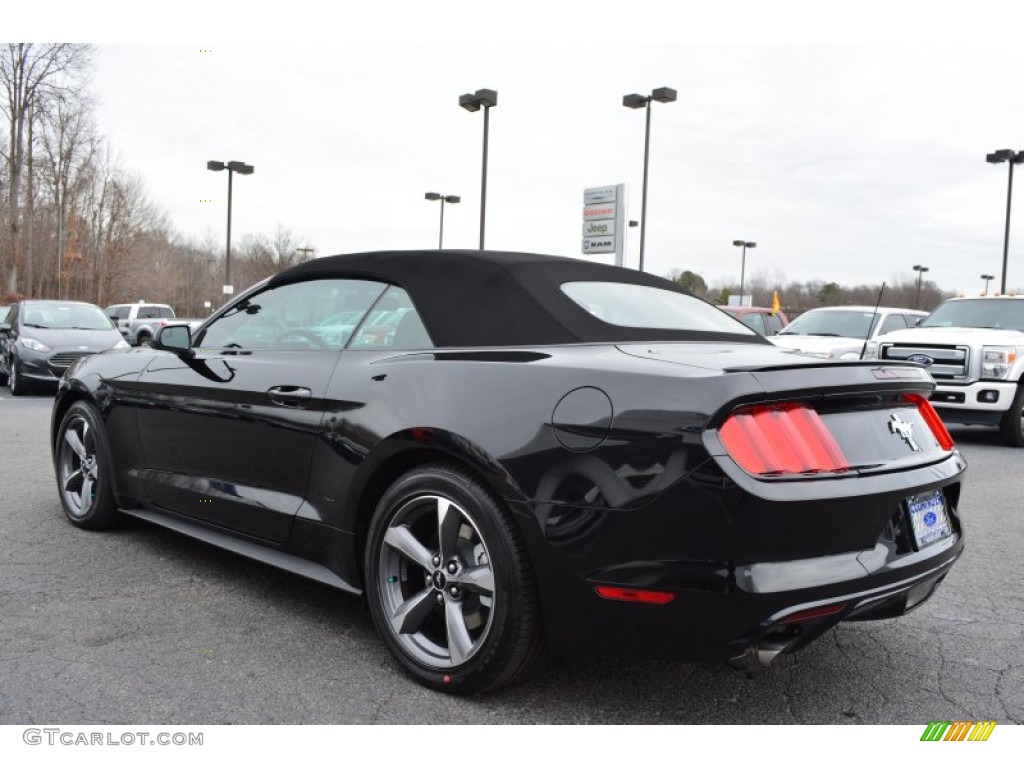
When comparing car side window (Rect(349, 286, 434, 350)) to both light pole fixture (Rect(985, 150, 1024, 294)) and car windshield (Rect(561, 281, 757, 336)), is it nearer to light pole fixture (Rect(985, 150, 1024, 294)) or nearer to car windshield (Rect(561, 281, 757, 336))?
car windshield (Rect(561, 281, 757, 336))

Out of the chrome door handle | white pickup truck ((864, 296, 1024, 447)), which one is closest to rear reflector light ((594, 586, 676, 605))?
the chrome door handle

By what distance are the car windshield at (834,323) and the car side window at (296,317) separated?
1025cm

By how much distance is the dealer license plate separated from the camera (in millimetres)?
2723

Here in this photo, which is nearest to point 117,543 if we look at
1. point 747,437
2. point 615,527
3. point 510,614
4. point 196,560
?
point 196,560

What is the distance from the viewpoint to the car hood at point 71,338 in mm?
13625

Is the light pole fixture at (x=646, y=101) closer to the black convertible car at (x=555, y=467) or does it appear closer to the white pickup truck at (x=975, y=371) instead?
the white pickup truck at (x=975, y=371)

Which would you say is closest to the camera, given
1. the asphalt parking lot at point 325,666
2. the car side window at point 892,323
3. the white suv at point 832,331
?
the asphalt parking lot at point 325,666

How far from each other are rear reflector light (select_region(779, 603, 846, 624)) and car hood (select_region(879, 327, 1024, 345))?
29.2 feet

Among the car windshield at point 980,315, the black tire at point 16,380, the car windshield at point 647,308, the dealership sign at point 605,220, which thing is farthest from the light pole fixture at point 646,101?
the car windshield at point 647,308

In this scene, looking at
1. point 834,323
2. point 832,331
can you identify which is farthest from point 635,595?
point 834,323

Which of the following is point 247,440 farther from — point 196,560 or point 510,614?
point 510,614

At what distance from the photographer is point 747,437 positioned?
240 centimetres

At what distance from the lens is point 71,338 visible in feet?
45.2
